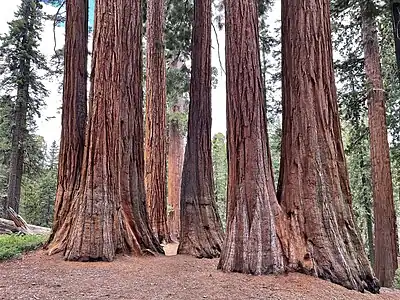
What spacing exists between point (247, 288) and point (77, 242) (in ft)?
8.18

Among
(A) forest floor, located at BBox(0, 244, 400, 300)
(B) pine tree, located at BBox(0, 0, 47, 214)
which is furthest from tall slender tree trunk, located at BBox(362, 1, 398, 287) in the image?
(B) pine tree, located at BBox(0, 0, 47, 214)

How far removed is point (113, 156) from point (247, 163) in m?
2.01

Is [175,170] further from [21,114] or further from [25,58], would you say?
[25,58]

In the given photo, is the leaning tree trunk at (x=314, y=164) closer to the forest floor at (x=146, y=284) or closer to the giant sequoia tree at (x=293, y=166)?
the giant sequoia tree at (x=293, y=166)

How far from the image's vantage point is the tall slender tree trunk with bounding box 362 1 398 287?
302 inches

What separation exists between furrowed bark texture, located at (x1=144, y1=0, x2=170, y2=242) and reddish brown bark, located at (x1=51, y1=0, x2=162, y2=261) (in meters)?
2.78

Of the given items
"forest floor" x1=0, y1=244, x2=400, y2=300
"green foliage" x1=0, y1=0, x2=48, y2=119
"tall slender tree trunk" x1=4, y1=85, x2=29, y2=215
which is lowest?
"forest floor" x1=0, y1=244, x2=400, y2=300

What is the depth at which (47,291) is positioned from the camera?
3.34 m

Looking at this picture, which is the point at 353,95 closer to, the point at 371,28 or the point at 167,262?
the point at 371,28

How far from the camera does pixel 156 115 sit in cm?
948

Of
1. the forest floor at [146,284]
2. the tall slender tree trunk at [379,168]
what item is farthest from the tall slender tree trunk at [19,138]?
the tall slender tree trunk at [379,168]

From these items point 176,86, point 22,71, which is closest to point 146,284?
point 176,86

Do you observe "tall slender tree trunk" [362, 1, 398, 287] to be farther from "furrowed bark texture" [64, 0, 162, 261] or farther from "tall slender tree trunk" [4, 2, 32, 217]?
"tall slender tree trunk" [4, 2, 32, 217]

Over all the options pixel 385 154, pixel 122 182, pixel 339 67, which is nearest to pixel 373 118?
pixel 385 154
